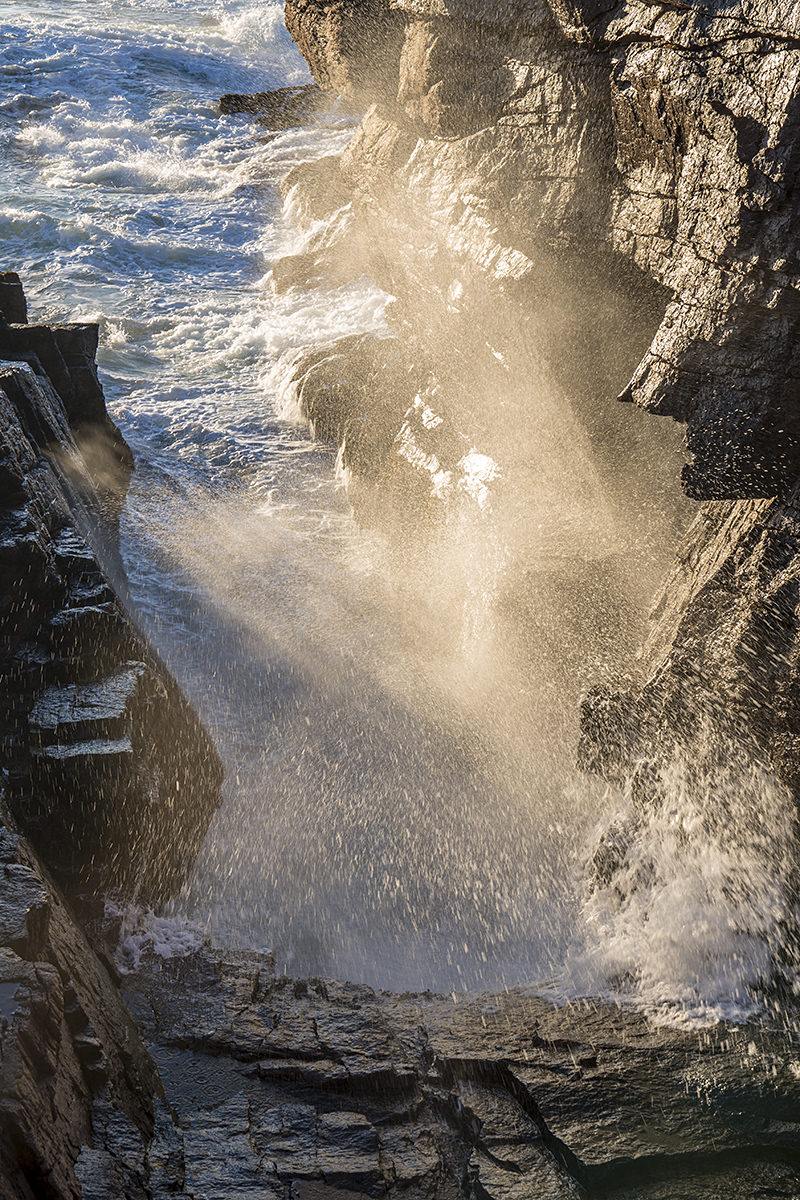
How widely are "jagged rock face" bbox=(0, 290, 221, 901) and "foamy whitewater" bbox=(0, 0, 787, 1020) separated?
45cm

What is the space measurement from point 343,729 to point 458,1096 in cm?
449

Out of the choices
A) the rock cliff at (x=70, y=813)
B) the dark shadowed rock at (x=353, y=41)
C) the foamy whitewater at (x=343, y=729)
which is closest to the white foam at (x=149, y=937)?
the foamy whitewater at (x=343, y=729)

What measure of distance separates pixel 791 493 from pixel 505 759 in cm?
390

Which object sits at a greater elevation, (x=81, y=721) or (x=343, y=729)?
(x=81, y=721)

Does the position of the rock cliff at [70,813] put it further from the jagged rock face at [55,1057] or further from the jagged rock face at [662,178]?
the jagged rock face at [662,178]

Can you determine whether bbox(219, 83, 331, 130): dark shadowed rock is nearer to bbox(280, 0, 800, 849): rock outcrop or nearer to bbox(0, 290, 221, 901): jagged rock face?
bbox(280, 0, 800, 849): rock outcrop

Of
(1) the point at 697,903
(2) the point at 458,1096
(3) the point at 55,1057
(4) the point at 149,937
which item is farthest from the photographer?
(4) the point at 149,937

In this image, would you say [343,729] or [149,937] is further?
[343,729]

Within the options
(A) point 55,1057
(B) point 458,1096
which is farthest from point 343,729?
(A) point 55,1057

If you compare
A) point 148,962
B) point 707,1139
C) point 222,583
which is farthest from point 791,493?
point 222,583

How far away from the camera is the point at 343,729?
9.15 meters

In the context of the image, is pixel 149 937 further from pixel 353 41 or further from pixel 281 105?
pixel 281 105

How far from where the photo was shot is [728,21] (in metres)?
6.14

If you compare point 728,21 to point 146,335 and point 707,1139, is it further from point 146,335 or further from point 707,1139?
point 146,335
